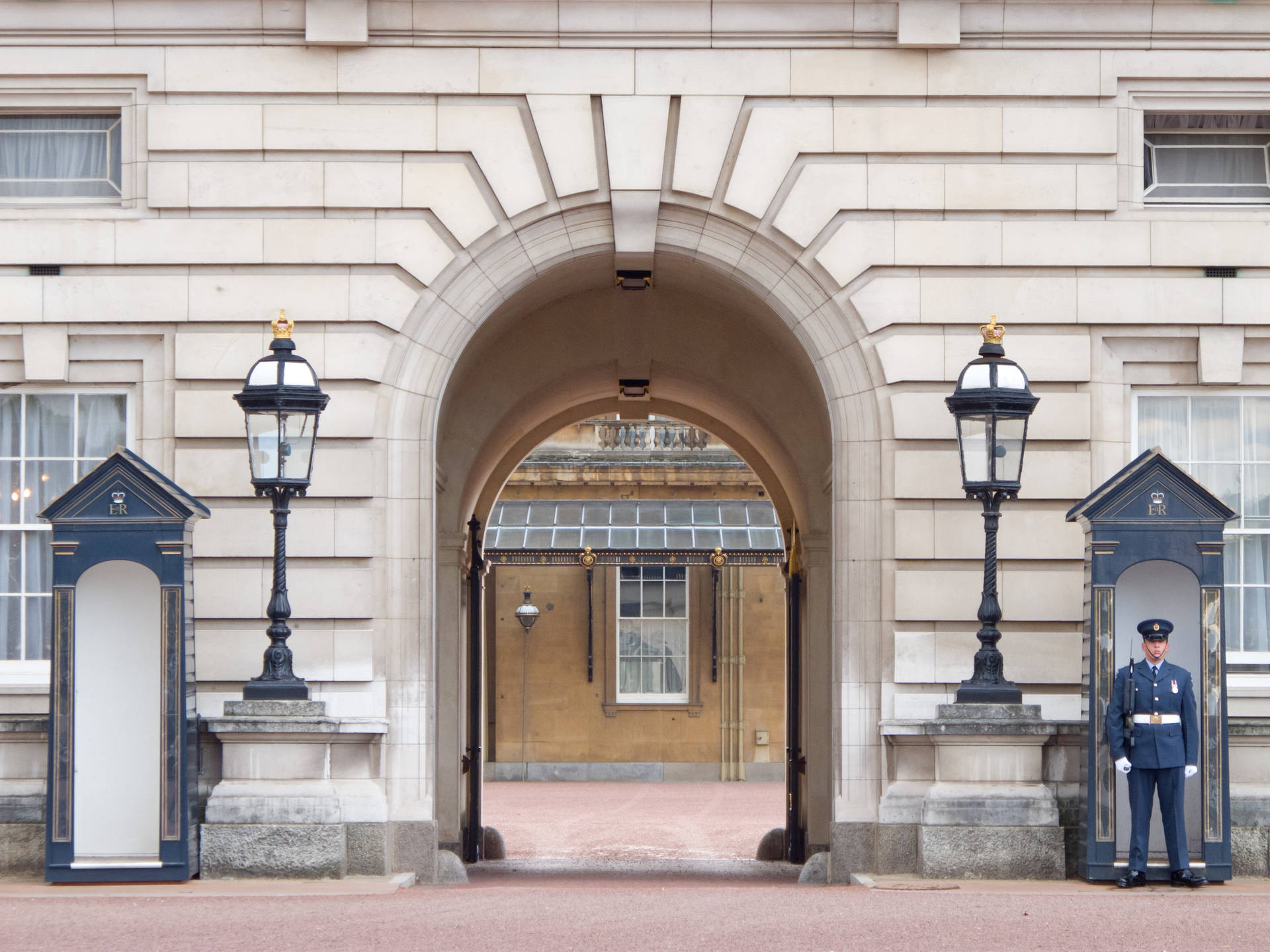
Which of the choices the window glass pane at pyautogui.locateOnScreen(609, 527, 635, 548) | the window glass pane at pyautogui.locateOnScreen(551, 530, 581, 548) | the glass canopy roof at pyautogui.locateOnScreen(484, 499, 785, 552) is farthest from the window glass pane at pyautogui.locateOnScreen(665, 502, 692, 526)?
the window glass pane at pyautogui.locateOnScreen(551, 530, 581, 548)

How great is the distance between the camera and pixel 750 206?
11688 mm

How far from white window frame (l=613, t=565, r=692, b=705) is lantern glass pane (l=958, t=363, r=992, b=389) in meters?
19.4

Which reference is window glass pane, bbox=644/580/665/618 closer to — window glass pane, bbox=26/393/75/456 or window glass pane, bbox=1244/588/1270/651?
window glass pane, bbox=1244/588/1270/651

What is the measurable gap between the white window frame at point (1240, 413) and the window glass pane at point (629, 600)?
1909 centimetres

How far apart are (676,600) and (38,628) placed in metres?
19.4

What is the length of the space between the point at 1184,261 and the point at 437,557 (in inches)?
256

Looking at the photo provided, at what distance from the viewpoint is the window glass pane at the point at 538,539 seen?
93.5ft

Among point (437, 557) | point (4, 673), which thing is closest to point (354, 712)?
point (4, 673)

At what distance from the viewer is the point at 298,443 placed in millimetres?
10680

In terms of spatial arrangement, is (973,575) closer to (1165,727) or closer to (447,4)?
(1165,727)

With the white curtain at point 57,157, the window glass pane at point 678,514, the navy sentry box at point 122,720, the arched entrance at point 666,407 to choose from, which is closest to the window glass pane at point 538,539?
the window glass pane at point 678,514

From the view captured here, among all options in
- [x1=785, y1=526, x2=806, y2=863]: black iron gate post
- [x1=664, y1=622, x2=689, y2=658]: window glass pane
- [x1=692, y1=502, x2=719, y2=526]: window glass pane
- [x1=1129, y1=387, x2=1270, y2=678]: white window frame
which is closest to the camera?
[x1=1129, y1=387, x2=1270, y2=678]: white window frame

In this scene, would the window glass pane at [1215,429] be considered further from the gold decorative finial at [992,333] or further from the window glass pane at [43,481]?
the window glass pane at [43,481]

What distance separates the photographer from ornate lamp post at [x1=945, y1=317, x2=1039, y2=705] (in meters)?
10.7
